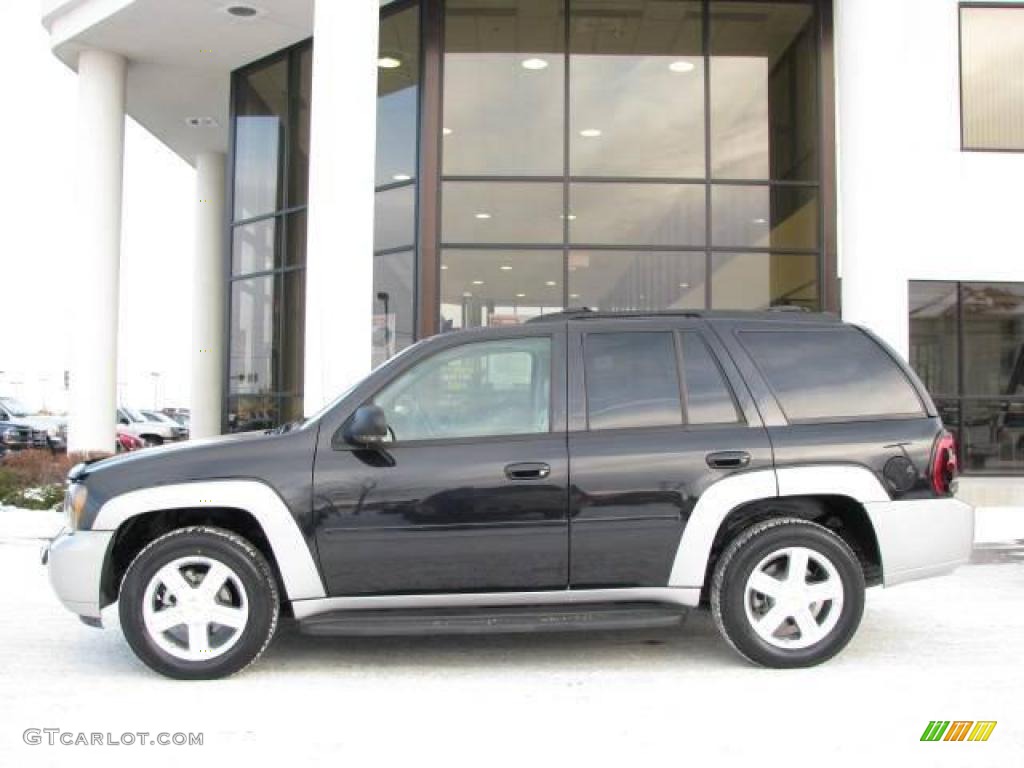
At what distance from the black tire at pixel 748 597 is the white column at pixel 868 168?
726 cm

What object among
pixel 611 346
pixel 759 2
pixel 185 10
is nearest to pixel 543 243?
pixel 759 2

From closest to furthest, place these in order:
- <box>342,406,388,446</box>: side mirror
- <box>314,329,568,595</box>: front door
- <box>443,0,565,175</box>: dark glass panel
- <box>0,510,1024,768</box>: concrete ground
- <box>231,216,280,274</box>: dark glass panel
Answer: <box>0,510,1024,768</box>: concrete ground, <box>342,406,388,446</box>: side mirror, <box>314,329,568,595</box>: front door, <box>443,0,565,175</box>: dark glass panel, <box>231,216,280,274</box>: dark glass panel

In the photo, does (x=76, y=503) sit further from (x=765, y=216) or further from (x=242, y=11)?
(x=765, y=216)

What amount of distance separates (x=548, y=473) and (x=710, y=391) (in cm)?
98

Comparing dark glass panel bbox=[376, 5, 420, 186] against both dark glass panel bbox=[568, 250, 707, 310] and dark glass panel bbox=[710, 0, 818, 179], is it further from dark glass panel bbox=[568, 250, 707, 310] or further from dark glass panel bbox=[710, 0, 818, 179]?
dark glass panel bbox=[710, 0, 818, 179]

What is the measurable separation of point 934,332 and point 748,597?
390 inches

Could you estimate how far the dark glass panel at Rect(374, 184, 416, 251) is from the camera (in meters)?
13.4

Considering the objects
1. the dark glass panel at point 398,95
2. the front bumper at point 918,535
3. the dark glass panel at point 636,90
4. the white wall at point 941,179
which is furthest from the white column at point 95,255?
the front bumper at point 918,535

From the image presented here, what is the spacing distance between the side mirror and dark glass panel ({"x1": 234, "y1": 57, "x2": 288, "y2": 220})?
1192cm

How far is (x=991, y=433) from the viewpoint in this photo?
13.2 meters

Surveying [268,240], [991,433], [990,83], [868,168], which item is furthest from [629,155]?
[991,433]

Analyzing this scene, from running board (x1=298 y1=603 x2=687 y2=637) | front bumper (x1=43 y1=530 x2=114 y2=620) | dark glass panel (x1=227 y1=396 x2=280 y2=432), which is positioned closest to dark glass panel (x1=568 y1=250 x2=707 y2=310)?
dark glass panel (x1=227 y1=396 x2=280 y2=432)

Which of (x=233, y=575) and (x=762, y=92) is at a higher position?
(x=762, y=92)

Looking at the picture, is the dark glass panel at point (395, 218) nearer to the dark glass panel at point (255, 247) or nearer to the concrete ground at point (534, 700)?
the dark glass panel at point (255, 247)
